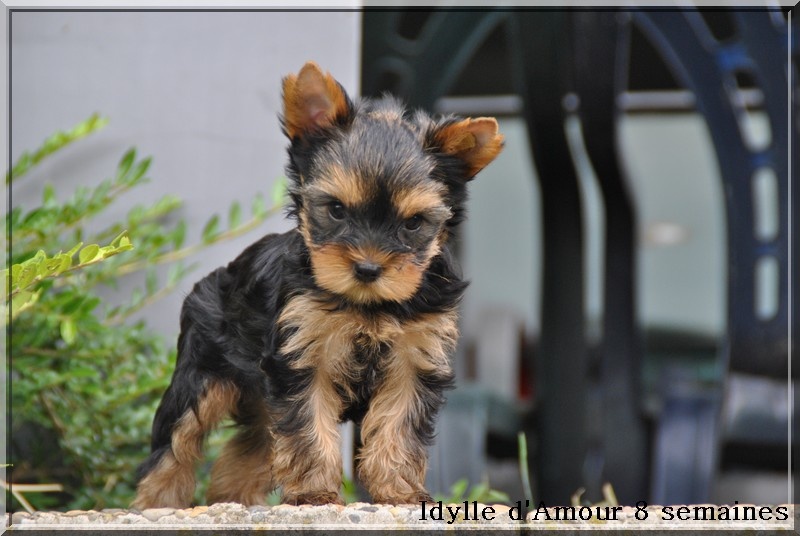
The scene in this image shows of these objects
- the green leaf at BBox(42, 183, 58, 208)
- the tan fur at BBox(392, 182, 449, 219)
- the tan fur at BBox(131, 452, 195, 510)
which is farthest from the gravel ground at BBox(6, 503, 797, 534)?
the green leaf at BBox(42, 183, 58, 208)

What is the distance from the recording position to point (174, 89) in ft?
18.1

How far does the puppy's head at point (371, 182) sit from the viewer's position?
2.83 m

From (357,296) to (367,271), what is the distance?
0.50 feet

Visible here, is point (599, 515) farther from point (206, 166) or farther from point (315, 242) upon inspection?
point (206, 166)

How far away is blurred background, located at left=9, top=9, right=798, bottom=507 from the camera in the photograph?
5289 mm

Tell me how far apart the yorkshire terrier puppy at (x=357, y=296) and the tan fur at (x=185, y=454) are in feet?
0.08

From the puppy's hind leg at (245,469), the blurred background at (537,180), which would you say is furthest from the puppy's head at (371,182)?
the blurred background at (537,180)

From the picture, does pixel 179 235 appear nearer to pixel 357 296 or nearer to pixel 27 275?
pixel 27 275

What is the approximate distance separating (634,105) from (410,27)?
4.21m

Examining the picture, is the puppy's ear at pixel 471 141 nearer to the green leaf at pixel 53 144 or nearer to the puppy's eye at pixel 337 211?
the puppy's eye at pixel 337 211

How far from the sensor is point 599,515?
119 inches

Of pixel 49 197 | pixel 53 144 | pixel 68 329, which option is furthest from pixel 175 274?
pixel 68 329

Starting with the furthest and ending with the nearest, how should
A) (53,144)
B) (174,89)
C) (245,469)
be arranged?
(174,89), (53,144), (245,469)

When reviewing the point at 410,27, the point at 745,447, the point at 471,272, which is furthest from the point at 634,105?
the point at 745,447
